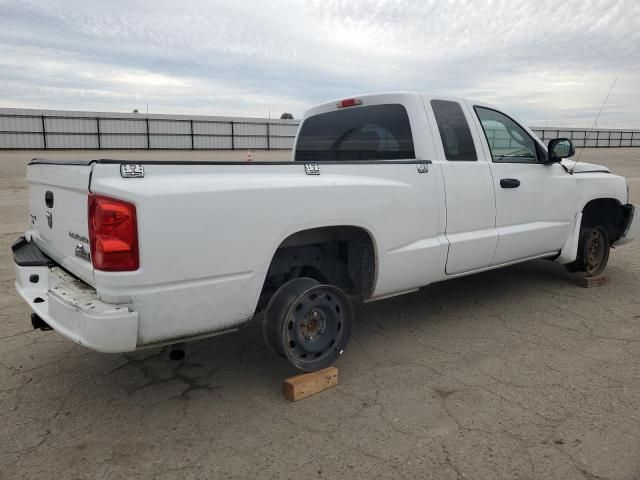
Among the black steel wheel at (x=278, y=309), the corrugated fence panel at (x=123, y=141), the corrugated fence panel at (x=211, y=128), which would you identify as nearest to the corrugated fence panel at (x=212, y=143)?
the corrugated fence panel at (x=211, y=128)

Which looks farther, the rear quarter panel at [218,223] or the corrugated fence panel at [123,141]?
the corrugated fence panel at [123,141]

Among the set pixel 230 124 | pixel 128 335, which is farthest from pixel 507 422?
pixel 230 124

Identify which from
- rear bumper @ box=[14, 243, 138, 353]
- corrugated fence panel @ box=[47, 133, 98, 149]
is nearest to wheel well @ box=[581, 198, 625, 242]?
rear bumper @ box=[14, 243, 138, 353]

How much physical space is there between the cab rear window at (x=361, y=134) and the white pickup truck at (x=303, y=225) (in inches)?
0.5

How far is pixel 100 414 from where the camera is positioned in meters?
3.02

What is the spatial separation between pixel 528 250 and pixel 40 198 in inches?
159

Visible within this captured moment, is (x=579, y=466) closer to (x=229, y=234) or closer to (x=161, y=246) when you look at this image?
(x=229, y=234)

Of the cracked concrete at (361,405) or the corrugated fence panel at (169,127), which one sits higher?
the corrugated fence panel at (169,127)

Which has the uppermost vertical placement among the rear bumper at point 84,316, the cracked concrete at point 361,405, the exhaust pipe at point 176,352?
the rear bumper at point 84,316

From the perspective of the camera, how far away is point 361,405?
311 cm

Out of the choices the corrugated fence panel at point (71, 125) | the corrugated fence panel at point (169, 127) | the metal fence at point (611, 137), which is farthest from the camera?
the metal fence at point (611, 137)

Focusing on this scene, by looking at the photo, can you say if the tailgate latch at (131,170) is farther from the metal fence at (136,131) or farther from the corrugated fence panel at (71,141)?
the corrugated fence panel at (71,141)

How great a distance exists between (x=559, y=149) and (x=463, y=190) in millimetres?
1345

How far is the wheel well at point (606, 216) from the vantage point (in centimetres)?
571
